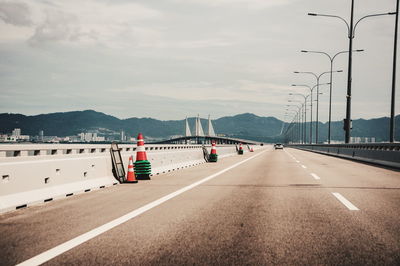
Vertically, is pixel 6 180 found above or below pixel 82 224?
above

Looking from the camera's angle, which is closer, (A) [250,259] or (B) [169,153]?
(A) [250,259]

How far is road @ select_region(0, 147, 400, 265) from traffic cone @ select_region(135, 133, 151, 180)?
3.65 meters

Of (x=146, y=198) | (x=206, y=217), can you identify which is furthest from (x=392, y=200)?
(x=146, y=198)

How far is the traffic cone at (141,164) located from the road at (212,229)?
144 inches

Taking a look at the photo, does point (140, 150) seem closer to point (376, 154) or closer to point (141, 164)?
point (141, 164)

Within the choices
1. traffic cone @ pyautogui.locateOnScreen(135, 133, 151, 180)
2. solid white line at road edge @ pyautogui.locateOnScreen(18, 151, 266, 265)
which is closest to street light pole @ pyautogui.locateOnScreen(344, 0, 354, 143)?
traffic cone @ pyautogui.locateOnScreen(135, 133, 151, 180)

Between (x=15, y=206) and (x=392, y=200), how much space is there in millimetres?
6998

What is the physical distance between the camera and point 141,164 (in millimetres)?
14047

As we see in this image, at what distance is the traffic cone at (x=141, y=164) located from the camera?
45.3ft

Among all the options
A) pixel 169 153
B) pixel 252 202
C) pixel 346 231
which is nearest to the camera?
pixel 346 231

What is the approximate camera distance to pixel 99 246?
520 centimetres

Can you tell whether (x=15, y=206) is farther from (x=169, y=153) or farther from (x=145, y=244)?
(x=169, y=153)

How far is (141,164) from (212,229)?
26.8ft

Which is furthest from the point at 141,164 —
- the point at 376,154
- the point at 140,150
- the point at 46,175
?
the point at 376,154
